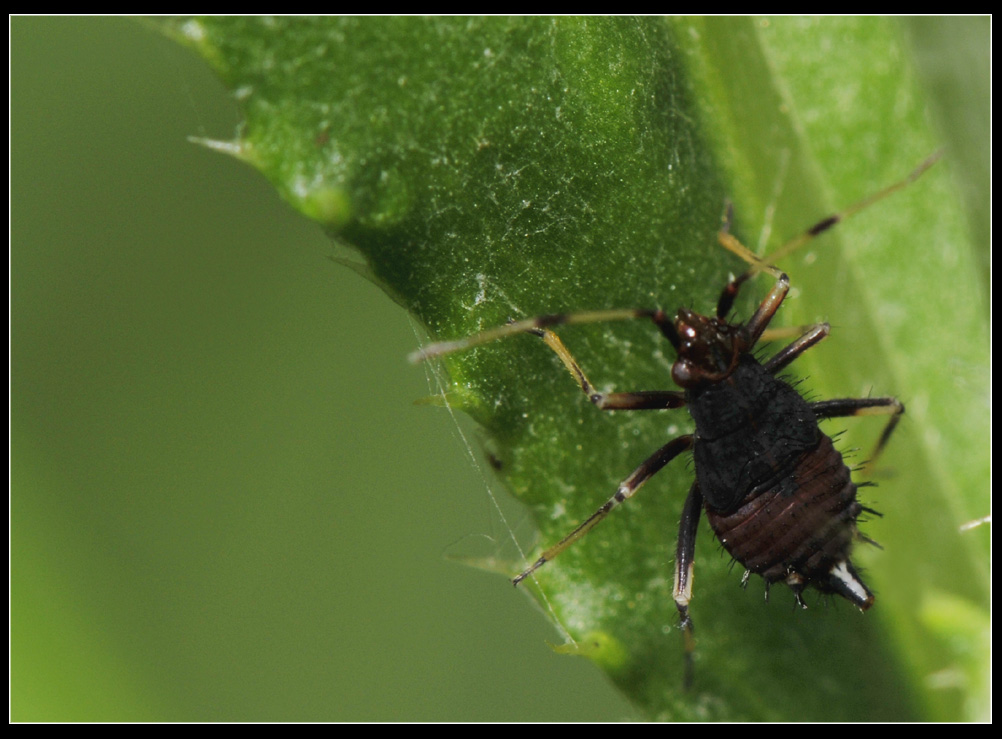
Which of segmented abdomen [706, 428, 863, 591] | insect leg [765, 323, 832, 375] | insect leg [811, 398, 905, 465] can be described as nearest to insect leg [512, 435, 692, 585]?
segmented abdomen [706, 428, 863, 591]

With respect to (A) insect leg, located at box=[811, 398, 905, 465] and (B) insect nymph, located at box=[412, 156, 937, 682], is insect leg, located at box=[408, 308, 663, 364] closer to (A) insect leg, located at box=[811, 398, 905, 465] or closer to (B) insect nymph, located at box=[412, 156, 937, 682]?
(B) insect nymph, located at box=[412, 156, 937, 682]

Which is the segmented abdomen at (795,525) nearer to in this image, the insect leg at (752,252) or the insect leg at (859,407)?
the insect leg at (859,407)

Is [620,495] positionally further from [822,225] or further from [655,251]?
[822,225]

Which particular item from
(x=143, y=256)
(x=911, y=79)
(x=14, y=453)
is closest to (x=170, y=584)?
(x=14, y=453)

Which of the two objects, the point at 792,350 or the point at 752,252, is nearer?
the point at 752,252

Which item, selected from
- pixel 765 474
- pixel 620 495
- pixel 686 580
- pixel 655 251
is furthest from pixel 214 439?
pixel 765 474
